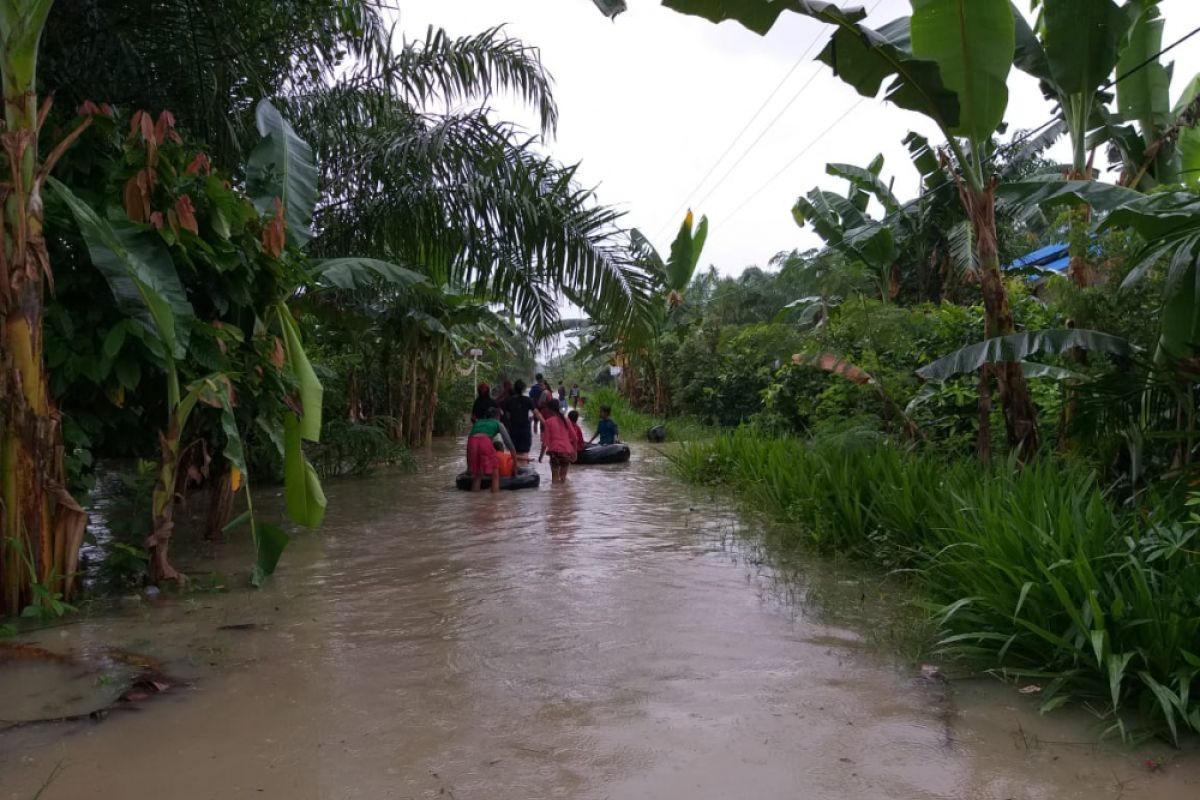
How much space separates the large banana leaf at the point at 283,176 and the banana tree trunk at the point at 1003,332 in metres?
5.43

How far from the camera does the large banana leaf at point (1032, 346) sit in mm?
6324

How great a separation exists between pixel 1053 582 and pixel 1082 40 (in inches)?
197

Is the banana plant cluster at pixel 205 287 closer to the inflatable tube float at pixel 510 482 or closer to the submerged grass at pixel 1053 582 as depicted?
the submerged grass at pixel 1053 582

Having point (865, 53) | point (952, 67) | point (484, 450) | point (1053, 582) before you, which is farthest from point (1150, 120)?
point (484, 450)

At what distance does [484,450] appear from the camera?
12.1 m

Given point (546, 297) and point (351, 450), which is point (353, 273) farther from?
point (351, 450)

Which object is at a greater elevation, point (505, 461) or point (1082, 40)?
point (1082, 40)

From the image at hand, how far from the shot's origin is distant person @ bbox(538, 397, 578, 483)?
511 inches

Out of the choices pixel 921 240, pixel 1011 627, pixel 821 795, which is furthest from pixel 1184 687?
→ pixel 921 240

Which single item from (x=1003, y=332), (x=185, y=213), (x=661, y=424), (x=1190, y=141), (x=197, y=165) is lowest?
(x=661, y=424)

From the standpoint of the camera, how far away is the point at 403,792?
10.8ft

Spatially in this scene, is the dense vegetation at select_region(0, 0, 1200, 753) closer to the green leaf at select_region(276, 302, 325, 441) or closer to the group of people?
the green leaf at select_region(276, 302, 325, 441)

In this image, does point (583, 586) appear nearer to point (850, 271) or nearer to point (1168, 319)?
point (1168, 319)

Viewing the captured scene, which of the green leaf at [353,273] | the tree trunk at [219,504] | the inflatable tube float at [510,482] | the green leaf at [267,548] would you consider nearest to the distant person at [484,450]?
the inflatable tube float at [510,482]
